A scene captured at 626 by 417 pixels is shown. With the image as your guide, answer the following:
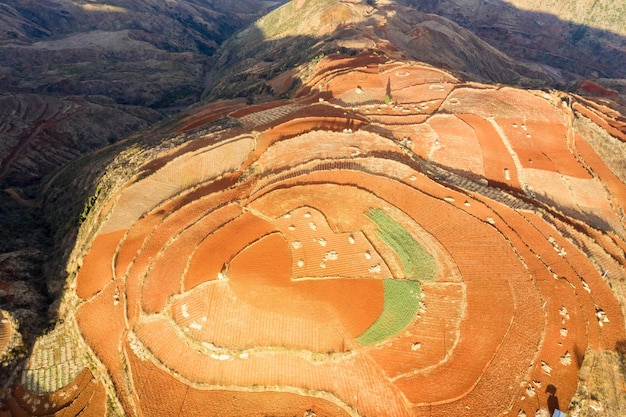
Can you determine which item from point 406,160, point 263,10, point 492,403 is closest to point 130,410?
point 492,403

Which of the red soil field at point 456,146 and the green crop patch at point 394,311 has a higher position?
the red soil field at point 456,146

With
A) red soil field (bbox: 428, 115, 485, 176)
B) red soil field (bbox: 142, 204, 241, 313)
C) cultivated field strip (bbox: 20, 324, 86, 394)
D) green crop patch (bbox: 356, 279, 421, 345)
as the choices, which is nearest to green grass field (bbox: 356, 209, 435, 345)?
green crop patch (bbox: 356, 279, 421, 345)

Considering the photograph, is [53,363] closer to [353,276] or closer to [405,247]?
[353,276]

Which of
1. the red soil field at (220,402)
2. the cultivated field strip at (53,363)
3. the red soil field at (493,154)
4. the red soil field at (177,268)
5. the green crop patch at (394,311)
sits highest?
the red soil field at (493,154)

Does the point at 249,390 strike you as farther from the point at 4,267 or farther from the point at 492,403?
the point at 4,267

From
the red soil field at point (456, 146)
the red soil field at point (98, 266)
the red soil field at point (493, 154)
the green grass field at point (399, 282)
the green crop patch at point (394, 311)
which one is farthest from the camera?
the red soil field at point (456, 146)

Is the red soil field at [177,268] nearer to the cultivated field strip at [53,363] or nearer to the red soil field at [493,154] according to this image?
the cultivated field strip at [53,363]

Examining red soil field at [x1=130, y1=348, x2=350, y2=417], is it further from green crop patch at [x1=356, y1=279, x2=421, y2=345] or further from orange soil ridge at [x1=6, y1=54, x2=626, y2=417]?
green crop patch at [x1=356, y1=279, x2=421, y2=345]

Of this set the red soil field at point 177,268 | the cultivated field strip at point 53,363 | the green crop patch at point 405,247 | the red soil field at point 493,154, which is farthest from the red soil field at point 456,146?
the cultivated field strip at point 53,363
